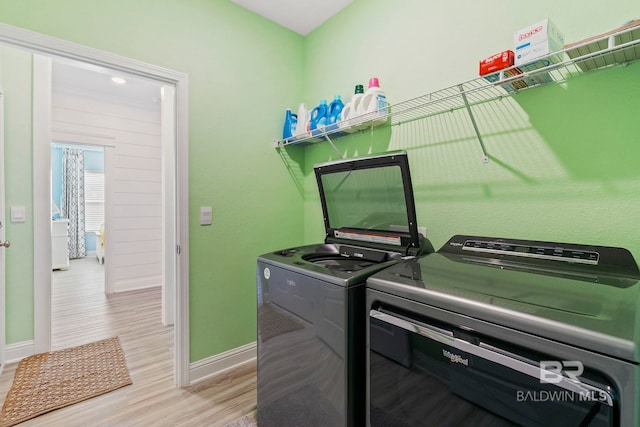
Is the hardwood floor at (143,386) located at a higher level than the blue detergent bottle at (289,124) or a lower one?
lower

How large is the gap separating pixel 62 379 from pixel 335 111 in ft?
8.74

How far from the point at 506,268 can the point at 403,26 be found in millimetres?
1540

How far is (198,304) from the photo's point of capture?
204 cm

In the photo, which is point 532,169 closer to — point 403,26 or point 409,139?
point 409,139

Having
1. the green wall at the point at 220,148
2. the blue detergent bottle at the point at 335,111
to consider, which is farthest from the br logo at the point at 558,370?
the green wall at the point at 220,148

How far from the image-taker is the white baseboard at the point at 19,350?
2262mm

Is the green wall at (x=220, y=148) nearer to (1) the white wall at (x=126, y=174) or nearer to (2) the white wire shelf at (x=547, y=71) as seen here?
(2) the white wire shelf at (x=547, y=71)

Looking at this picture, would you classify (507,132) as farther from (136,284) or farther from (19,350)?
(136,284)

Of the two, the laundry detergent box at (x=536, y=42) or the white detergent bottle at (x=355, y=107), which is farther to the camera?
the white detergent bottle at (x=355, y=107)

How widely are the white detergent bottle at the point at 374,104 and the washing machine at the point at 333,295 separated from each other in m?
0.35

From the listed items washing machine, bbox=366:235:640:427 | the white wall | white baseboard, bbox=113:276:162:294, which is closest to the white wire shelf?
washing machine, bbox=366:235:640:427

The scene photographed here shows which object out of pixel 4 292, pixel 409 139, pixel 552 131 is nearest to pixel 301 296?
pixel 409 139

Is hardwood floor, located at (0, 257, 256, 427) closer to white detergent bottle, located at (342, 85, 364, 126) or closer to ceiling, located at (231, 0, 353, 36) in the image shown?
white detergent bottle, located at (342, 85, 364, 126)

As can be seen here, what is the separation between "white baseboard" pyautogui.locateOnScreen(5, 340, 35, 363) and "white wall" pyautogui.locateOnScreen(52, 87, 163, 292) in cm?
180
